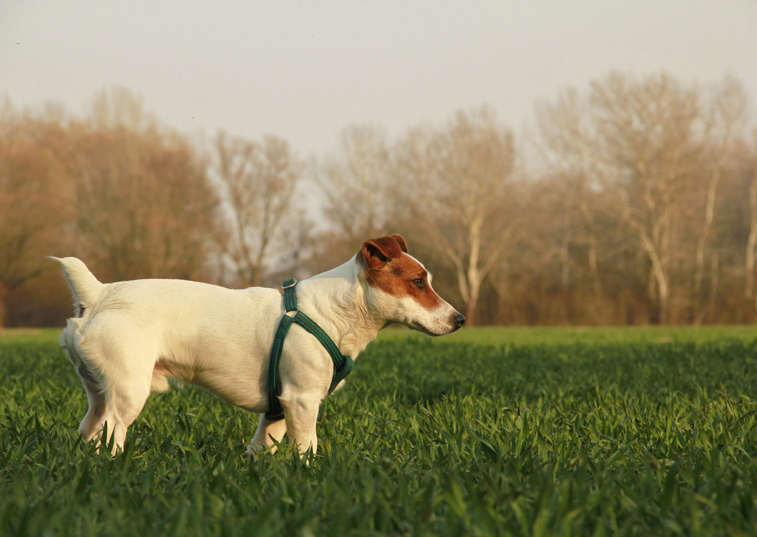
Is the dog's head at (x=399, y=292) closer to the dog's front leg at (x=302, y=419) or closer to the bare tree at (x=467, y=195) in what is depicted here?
the dog's front leg at (x=302, y=419)

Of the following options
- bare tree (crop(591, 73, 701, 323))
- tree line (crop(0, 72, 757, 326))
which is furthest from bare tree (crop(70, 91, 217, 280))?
bare tree (crop(591, 73, 701, 323))

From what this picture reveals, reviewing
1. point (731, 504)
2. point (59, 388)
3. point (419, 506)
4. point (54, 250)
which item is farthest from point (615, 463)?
point (54, 250)

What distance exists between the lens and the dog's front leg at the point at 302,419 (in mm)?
3793

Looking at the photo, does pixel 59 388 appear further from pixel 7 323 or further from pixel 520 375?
pixel 7 323

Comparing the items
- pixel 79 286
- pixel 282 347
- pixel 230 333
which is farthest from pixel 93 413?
pixel 282 347

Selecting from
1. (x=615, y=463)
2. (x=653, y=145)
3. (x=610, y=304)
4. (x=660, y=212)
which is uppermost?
(x=615, y=463)

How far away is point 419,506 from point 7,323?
38309 millimetres

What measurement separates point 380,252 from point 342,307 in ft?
1.49

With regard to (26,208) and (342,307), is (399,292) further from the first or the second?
(26,208)

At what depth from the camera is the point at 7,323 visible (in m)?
34.5

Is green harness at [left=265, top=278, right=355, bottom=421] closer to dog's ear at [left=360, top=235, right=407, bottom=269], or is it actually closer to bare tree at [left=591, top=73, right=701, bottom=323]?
dog's ear at [left=360, top=235, right=407, bottom=269]

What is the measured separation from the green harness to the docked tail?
118 centimetres

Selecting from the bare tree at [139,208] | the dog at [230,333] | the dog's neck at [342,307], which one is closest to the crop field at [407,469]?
the dog at [230,333]

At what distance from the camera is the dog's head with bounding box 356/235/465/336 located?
4203mm
